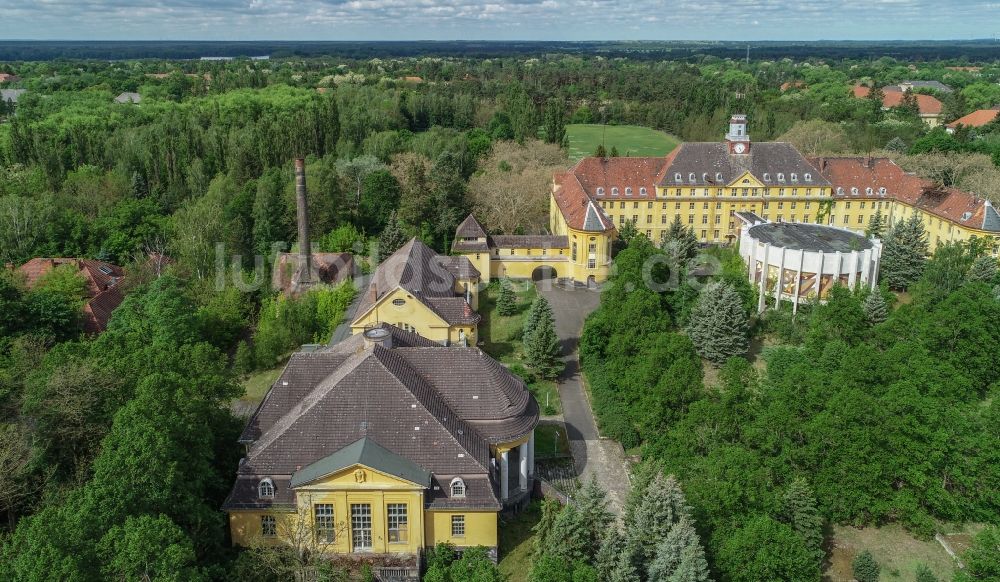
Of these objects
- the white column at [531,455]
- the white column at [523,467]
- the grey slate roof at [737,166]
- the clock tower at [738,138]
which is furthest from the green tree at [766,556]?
the clock tower at [738,138]

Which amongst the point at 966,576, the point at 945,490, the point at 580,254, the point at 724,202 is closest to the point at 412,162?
the point at 580,254

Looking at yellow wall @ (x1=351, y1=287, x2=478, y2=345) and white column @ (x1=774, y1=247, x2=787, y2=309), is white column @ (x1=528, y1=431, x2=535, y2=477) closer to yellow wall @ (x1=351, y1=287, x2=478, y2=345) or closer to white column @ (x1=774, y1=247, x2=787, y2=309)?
yellow wall @ (x1=351, y1=287, x2=478, y2=345)

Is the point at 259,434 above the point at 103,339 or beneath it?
beneath

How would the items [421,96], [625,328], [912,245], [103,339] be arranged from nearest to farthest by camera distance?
[103,339] → [625,328] → [912,245] → [421,96]

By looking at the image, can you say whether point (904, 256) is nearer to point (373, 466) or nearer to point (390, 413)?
point (390, 413)

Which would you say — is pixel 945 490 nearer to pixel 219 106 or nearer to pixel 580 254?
pixel 580 254

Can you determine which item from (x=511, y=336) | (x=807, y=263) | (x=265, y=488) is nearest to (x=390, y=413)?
(x=265, y=488)

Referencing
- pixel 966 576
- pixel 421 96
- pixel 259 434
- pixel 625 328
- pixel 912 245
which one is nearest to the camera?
pixel 966 576
